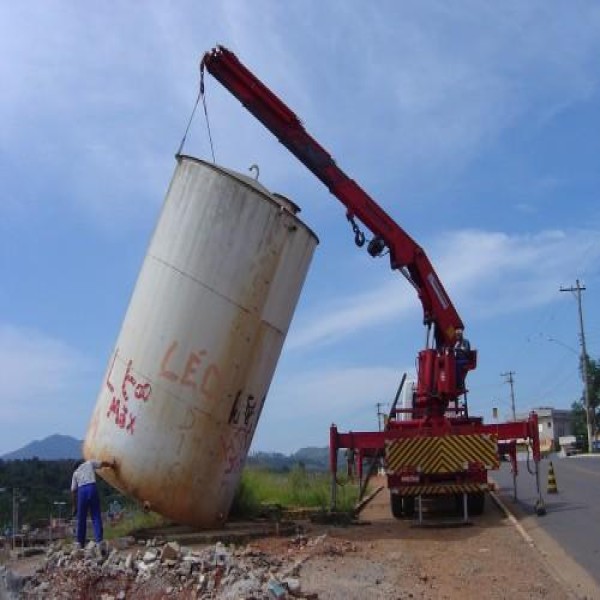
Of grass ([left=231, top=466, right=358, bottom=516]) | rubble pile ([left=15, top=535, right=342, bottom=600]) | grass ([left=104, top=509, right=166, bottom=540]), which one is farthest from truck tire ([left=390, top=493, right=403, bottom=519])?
rubble pile ([left=15, top=535, right=342, bottom=600])

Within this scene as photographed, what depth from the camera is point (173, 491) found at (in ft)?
37.6

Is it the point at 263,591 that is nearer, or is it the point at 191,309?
the point at 263,591

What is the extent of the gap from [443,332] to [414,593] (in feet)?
28.4

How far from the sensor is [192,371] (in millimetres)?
11422

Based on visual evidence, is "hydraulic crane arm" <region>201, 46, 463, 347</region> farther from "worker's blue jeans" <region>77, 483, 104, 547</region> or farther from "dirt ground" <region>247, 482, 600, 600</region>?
"worker's blue jeans" <region>77, 483, 104, 547</region>

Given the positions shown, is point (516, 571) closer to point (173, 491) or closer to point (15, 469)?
point (173, 491)

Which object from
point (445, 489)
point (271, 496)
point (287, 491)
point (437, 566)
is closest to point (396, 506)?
point (445, 489)

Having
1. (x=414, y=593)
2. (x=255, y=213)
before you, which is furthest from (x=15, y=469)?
(x=414, y=593)

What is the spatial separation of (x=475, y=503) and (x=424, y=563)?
17.0 feet

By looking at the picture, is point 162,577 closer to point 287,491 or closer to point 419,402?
point 419,402

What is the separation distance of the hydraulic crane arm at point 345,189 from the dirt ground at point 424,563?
13.8ft

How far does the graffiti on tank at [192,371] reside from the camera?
11406mm

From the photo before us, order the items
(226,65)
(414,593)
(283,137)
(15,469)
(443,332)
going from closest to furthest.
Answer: (414,593)
(226,65)
(283,137)
(443,332)
(15,469)

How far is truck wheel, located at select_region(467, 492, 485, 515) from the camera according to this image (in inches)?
588
